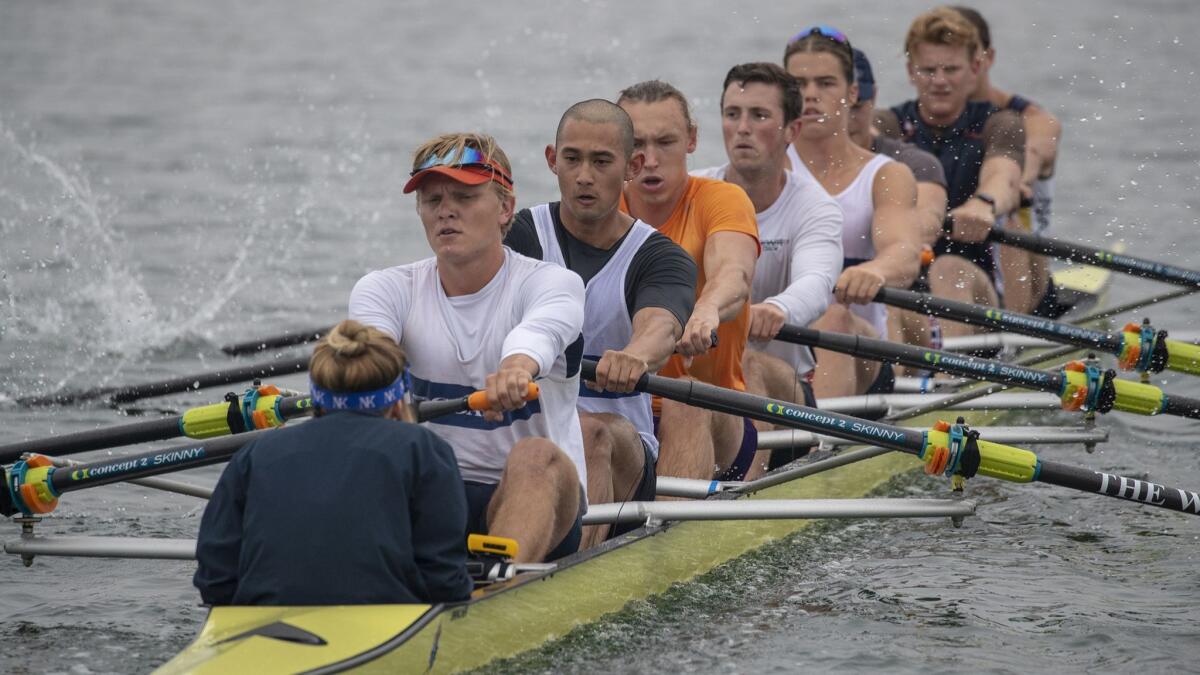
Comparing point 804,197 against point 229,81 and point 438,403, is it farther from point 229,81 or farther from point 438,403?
point 229,81

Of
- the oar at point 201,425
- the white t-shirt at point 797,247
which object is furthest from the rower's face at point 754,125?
the oar at point 201,425

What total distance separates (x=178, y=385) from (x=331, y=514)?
438 cm

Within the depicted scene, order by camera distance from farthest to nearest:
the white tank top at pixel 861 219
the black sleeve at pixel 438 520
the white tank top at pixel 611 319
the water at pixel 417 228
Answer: the white tank top at pixel 861 219
the white tank top at pixel 611 319
the water at pixel 417 228
the black sleeve at pixel 438 520

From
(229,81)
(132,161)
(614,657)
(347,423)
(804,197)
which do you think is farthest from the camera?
(229,81)

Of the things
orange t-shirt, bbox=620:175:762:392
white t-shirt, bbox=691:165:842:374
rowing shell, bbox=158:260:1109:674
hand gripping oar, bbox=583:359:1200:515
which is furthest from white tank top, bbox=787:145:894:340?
hand gripping oar, bbox=583:359:1200:515

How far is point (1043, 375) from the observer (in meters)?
6.96

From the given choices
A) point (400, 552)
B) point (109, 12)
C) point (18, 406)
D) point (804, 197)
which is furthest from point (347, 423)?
point (109, 12)

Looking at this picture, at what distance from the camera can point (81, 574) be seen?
640cm

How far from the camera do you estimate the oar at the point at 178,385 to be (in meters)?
7.93

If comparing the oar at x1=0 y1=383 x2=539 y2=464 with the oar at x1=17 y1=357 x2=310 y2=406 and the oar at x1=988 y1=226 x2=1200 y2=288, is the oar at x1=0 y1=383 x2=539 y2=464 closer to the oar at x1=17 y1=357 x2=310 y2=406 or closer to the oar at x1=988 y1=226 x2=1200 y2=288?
the oar at x1=17 y1=357 x2=310 y2=406

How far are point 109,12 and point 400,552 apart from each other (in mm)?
29638

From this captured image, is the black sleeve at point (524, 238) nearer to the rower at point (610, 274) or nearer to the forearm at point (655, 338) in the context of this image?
the rower at point (610, 274)

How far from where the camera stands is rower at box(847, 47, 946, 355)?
9.09 m

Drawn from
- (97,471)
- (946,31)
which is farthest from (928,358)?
(946,31)
